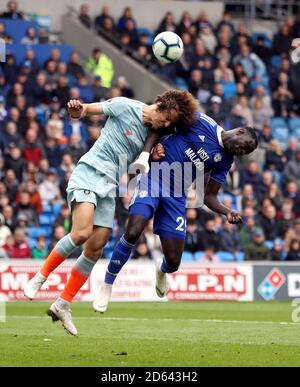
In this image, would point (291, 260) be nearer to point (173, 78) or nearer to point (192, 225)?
point (192, 225)

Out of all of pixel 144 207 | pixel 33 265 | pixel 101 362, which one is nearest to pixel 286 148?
pixel 33 265

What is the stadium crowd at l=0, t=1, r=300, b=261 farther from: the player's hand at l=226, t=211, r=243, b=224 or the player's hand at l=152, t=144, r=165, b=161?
the player's hand at l=226, t=211, r=243, b=224

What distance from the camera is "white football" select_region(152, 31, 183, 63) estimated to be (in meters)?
14.2

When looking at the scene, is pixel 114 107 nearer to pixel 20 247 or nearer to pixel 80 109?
pixel 80 109

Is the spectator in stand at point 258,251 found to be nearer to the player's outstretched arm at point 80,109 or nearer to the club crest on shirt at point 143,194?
the club crest on shirt at point 143,194

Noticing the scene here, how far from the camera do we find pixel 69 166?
24.8 metres

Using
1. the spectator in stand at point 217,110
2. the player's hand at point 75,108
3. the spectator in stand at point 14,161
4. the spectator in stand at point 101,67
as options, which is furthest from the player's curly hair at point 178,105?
the spectator in stand at point 101,67

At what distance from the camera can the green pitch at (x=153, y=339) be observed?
1158 cm

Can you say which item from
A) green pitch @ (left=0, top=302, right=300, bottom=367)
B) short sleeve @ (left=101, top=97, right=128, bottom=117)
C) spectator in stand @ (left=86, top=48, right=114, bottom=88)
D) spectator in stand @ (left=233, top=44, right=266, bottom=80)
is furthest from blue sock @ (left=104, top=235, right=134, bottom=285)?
spectator in stand @ (left=233, top=44, right=266, bottom=80)

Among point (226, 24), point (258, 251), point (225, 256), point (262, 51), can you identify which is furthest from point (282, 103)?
point (225, 256)

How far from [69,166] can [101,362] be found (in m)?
13.7

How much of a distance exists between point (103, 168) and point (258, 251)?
12575mm

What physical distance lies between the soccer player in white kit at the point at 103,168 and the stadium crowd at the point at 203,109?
9810 mm

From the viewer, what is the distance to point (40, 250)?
76.4 feet
